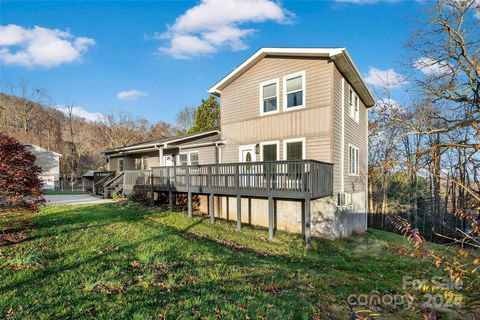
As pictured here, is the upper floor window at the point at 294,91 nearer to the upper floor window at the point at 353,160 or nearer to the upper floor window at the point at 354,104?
the upper floor window at the point at 354,104

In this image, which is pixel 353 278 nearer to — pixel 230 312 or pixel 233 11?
pixel 230 312

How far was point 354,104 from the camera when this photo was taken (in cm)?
1270

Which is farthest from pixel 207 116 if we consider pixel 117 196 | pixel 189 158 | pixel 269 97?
pixel 269 97

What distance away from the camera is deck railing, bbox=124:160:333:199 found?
8.34m

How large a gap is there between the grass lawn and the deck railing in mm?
1933

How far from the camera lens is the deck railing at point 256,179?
8344 mm

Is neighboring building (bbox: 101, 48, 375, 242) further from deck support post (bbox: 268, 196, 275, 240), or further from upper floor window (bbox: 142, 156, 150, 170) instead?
upper floor window (bbox: 142, 156, 150, 170)

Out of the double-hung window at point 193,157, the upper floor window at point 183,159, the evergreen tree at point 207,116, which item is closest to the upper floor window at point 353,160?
the double-hung window at point 193,157

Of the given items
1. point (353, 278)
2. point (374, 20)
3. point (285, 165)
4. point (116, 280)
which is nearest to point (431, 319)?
point (116, 280)

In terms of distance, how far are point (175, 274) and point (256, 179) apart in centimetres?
527

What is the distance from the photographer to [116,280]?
4555 millimetres

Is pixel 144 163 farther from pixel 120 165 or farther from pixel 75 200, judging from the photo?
pixel 75 200

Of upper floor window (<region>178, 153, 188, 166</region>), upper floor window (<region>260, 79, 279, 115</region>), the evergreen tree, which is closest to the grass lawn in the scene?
upper floor window (<region>260, 79, 279, 115</region>)

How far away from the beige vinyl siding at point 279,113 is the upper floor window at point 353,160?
114 inches
